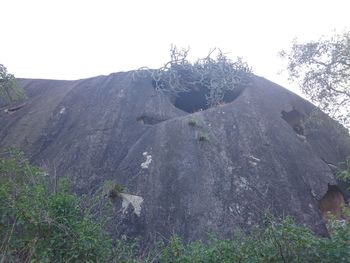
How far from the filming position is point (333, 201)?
29.6 feet

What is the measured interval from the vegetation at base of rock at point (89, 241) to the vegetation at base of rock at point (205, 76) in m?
6.45

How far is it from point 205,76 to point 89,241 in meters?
7.81

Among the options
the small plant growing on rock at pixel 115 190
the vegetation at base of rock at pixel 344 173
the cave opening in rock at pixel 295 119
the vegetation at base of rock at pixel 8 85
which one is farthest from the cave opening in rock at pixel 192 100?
the small plant growing on rock at pixel 115 190

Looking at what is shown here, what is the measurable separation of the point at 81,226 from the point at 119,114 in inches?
224

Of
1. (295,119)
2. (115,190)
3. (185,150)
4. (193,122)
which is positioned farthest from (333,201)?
(115,190)

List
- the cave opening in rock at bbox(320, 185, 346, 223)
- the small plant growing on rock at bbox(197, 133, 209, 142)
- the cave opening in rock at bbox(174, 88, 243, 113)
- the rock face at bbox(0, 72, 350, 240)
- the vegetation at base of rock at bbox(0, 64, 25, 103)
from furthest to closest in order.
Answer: the cave opening in rock at bbox(174, 88, 243, 113) < the vegetation at base of rock at bbox(0, 64, 25, 103) < the small plant growing on rock at bbox(197, 133, 209, 142) < the cave opening in rock at bbox(320, 185, 346, 223) < the rock face at bbox(0, 72, 350, 240)

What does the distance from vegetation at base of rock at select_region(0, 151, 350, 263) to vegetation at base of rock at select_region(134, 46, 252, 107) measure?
21.1 ft

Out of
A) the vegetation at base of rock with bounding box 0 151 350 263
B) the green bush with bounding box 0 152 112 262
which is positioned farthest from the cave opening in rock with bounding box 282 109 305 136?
the green bush with bounding box 0 152 112 262

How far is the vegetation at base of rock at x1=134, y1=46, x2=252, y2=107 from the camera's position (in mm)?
12078

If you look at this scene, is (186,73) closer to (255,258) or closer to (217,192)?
(217,192)

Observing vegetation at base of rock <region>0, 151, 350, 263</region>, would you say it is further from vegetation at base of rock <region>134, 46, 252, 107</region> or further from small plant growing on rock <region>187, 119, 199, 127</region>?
vegetation at base of rock <region>134, 46, 252, 107</region>

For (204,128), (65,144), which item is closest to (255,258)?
(204,128)

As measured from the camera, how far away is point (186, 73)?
1263cm

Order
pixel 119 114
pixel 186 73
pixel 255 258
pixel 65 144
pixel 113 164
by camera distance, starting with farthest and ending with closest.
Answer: pixel 186 73
pixel 119 114
pixel 65 144
pixel 113 164
pixel 255 258
